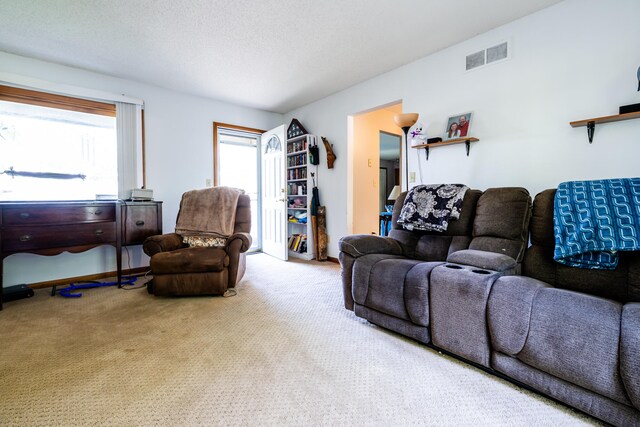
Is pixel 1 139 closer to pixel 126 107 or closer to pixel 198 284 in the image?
pixel 126 107

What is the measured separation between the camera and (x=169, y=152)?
400cm

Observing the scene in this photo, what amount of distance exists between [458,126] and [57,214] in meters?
3.96

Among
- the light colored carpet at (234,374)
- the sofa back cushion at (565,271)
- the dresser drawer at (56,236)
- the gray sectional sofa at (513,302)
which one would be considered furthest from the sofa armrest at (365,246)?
the dresser drawer at (56,236)

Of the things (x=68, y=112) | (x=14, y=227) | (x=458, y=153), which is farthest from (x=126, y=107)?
(x=458, y=153)

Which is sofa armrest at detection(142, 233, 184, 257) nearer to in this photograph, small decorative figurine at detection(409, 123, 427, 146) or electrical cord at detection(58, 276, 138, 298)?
electrical cord at detection(58, 276, 138, 298)

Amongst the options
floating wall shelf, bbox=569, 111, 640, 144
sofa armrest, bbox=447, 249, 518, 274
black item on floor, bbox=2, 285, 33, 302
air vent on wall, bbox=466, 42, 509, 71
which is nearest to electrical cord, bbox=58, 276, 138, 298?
black item on floor, bbox=2, 285, 33, 302

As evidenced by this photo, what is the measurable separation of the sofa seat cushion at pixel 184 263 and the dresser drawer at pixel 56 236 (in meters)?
0.79

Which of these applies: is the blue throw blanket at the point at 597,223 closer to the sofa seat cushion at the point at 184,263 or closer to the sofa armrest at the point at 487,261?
the sofa armrest at the point at 487,261

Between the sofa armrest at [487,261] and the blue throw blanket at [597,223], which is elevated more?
the blue throw blanket at [597,223]

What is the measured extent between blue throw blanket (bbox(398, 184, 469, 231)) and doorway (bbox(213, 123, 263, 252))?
3157 mm

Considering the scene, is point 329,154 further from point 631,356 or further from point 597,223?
point 631,356

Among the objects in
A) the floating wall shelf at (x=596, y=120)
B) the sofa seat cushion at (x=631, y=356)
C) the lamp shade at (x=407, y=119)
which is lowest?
the sofa seat cushion at (x=631, y=356)

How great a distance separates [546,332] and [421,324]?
636 millimetres

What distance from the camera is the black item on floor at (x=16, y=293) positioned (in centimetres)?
269
